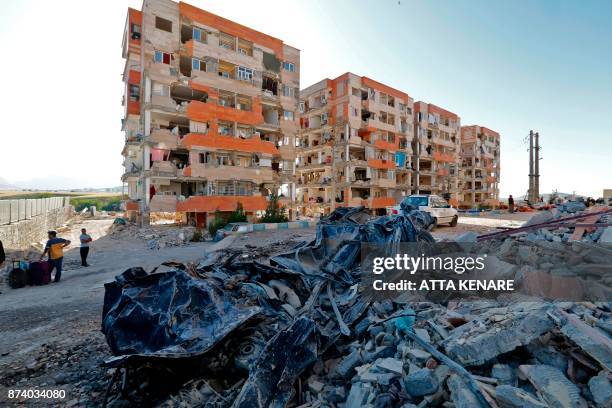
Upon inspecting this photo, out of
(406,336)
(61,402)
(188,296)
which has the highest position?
(188,296)

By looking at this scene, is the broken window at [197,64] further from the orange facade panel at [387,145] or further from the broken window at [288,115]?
the orange facade panel at [387,145]

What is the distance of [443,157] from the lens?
150ft

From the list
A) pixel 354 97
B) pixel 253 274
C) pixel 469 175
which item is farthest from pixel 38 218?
pixel 469 175

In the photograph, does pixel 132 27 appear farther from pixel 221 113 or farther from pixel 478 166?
pixel 478 166

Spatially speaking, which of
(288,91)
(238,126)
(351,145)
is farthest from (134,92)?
(351,145)

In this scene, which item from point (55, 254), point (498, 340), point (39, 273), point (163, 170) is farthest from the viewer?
point (163, 170)

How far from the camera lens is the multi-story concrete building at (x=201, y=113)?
2220cm

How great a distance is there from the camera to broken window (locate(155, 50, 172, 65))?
22.2m

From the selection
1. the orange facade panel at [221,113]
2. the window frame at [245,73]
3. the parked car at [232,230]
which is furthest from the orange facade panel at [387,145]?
the parked car at [232,230]

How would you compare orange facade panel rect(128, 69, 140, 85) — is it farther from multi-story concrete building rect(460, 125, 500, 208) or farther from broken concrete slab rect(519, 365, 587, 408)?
multi-story concrete building rect(460, 125, 500, 208)

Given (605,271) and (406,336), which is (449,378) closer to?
(406,336)

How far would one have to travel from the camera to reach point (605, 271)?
4.80m

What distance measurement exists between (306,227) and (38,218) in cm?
1850

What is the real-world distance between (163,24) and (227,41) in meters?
5.41
